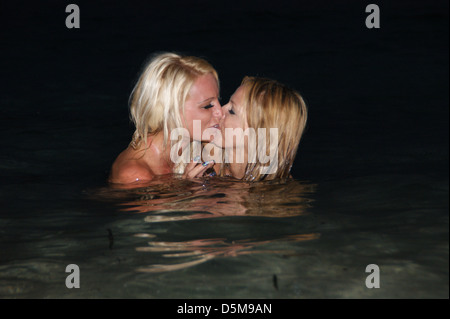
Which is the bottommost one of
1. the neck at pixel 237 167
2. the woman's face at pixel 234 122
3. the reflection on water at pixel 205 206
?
the reflection on water at pixel 205 206

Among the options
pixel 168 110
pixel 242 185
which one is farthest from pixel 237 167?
pixel 168 110

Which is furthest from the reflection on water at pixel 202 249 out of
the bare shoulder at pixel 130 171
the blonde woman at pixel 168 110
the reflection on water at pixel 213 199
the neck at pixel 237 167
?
the neck at pixel 237 167

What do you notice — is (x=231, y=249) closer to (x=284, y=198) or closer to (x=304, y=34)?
(x=284, y=198)

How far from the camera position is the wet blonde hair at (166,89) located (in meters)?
5.30

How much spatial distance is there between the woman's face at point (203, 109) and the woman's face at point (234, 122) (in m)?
0.08

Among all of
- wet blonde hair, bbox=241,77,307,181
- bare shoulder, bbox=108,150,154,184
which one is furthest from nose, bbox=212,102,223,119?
bare shoulder, bbox=108,150,154,184

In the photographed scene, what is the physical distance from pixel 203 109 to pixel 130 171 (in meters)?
0.84

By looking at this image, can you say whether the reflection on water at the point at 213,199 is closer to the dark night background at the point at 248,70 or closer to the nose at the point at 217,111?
the nose at the point at 217,111

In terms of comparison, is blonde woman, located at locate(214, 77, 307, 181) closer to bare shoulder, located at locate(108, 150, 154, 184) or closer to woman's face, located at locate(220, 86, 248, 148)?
woman's face, located at locate(220, 86, 248, 148)

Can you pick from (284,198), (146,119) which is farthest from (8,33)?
(284,198)

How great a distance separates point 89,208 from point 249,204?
132 cm

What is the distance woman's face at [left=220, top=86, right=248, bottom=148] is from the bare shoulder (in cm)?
74

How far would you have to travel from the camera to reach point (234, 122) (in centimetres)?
528

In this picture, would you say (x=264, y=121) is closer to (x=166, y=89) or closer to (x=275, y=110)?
(x=275, y=110)
